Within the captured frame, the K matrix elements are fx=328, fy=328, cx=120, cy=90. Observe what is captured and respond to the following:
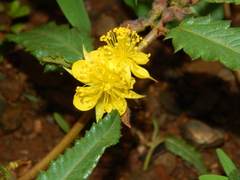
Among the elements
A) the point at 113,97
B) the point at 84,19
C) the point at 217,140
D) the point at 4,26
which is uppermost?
the point at 4,26

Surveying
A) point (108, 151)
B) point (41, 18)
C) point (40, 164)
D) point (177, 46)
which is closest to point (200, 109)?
point (108, 151)

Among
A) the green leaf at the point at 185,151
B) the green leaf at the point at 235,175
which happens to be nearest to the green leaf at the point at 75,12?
the green leaf at the point at 185,151

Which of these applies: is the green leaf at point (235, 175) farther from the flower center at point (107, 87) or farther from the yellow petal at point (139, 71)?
the flower center at point (107, 87)

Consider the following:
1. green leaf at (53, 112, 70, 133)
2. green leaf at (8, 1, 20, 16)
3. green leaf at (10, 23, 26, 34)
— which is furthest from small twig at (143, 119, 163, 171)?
green leaf at (8, 1, 20, 16)

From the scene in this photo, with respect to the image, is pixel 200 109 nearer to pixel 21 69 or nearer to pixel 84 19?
pixel 84 19

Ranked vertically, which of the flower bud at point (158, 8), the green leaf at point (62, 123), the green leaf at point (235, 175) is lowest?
the green leaf at point (235, 175)

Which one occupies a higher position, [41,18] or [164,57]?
[41,18]

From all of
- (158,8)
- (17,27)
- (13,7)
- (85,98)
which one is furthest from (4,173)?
(13,7)
